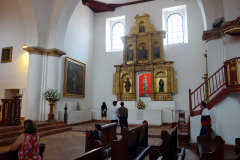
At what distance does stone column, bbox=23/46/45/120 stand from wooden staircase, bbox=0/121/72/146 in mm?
1210

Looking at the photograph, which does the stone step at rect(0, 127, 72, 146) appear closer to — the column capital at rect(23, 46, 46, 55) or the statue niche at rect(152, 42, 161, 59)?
the column capital at rect(23, 46, 46, 55)

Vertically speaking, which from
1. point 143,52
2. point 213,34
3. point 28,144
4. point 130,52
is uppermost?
point 130,52

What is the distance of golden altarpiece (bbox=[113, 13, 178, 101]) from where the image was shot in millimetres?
13945

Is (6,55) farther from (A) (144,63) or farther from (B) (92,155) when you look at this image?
(B) (92,155)

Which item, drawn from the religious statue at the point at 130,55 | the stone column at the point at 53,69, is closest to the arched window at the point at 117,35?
the religious statue at the point at 130,55

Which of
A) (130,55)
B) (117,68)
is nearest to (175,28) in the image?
(130,55)

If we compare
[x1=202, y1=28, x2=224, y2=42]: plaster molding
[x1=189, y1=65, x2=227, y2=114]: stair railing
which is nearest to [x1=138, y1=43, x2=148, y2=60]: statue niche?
[x1=202, y1=28, x2=224, y2=42]: plaster molding

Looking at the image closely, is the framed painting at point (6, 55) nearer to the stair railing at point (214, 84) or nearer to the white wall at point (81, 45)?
the white wall at point (81, 45)

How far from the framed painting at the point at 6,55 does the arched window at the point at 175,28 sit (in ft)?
36.9

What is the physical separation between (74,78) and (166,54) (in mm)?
6978

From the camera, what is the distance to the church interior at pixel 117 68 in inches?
294

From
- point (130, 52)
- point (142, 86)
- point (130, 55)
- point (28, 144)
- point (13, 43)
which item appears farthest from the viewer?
Answer: point (130, 52)

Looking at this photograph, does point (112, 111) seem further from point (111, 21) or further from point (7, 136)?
point (111, 21)

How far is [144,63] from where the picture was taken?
575 inches
